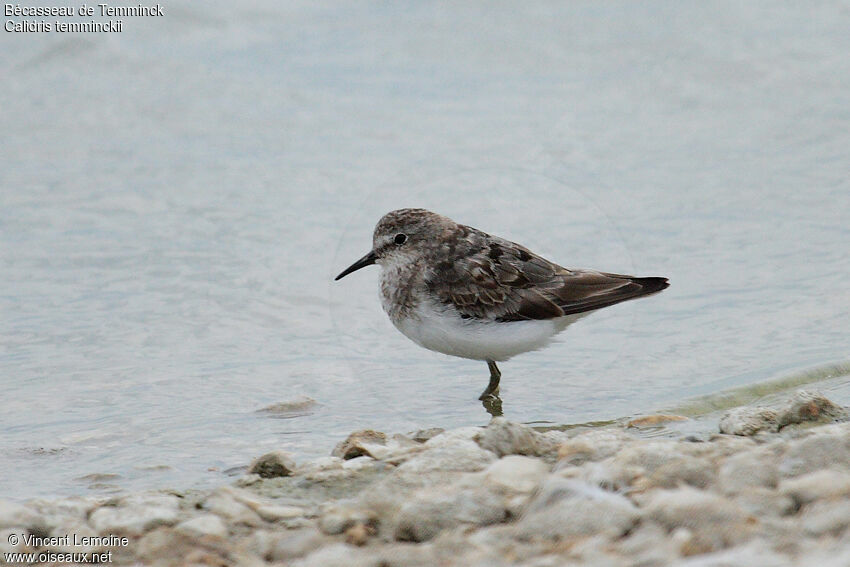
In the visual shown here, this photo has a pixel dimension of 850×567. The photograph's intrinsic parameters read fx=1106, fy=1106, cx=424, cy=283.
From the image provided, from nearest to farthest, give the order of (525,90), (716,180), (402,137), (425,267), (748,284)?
(425,267) → (748,284) → (716,180) → (402,137) → (525,90)

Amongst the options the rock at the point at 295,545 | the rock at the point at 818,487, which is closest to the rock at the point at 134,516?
the rock at the point at 295,545

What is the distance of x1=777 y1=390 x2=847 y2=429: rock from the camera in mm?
5719

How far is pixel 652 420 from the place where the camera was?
21.0 ft

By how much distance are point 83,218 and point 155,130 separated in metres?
2.28

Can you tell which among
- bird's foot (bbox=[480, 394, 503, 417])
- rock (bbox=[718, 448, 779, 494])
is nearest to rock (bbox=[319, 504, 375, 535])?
rock (bbox=[718, 448, 779, 494])

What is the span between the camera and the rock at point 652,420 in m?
6.38

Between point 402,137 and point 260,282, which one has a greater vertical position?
point 402,137

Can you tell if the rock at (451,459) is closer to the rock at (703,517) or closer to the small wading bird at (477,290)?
the rock at (703,517)

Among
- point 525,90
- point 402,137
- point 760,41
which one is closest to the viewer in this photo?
point 402,137

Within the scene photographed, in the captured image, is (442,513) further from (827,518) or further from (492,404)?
(492,404)

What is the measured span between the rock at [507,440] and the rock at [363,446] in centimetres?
55

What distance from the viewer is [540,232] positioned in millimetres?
9844

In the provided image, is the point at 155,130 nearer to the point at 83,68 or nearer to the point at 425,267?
the point at 83,68

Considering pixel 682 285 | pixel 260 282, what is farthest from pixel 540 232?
pixel 260 282
